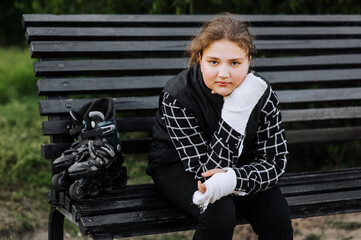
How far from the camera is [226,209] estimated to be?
2.36m

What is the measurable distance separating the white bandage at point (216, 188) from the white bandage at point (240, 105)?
0.73 feet

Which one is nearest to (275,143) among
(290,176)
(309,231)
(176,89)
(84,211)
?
(176,89)

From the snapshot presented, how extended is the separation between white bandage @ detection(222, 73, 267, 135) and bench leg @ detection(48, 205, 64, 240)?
1148mm

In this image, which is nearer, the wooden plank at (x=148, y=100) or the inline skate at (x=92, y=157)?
the inline skate at (x=92, y=157)

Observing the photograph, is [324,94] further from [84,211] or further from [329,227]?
[84,211]

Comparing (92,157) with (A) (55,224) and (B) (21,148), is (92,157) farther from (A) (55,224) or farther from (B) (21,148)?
(B) (21,148)

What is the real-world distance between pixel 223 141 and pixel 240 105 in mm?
179

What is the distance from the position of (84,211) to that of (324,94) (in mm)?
1921

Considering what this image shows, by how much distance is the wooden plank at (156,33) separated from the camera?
3.32 metres

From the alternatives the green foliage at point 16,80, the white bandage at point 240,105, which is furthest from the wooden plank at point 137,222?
the green foliage at point 16,80

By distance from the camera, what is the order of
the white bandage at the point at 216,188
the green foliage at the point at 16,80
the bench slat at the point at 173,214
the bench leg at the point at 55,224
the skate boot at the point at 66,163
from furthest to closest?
the green foliage at the point at 16,80 → the bench leg at the point at 55,224 → the skate boot at the point at 66,163 → the bench slat at the point at 173,214 → the white bandage at the point at 216,188

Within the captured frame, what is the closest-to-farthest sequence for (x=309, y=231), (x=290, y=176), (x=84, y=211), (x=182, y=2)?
(x=84, y=211)
(x=290, y=176)
(x=309, y=231)
(x=182, y=2)

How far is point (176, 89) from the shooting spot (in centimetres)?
262

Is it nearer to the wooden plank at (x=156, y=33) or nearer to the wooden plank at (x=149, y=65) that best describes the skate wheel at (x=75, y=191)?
the wooden plank at (x=149, y=65)
